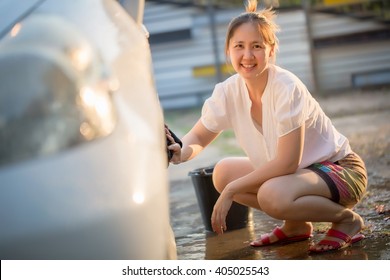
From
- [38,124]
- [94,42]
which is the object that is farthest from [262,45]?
[38,124]

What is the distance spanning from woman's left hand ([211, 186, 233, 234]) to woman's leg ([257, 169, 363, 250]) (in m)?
0.12

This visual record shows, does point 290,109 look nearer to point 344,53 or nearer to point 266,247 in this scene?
point 266,247

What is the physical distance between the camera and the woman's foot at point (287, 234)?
297cm

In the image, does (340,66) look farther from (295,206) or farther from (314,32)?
(295,206)

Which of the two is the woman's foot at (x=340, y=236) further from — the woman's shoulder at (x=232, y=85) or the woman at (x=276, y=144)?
the woman's shoulder at (x=232, y=85)

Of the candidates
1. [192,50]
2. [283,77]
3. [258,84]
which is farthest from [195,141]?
[192,50]

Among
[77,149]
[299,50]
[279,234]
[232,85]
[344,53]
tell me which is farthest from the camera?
[299,50]

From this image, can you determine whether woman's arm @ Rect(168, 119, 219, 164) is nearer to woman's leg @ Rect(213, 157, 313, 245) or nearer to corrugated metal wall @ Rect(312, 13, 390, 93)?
woman's leg @ Rect(213, 157, 313, 245)

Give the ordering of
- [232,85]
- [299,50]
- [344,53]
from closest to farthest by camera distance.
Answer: [232,85] → [344,53] → [299,50]

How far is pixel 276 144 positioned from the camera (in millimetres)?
2750

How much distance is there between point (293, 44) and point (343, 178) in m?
7.57

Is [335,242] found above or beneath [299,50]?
above

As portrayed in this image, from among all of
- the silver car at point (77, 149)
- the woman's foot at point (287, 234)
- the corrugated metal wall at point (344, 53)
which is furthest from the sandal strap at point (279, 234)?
the corrugated metal wall at point (344, 53)

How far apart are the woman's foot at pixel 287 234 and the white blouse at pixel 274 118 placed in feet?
0.93
